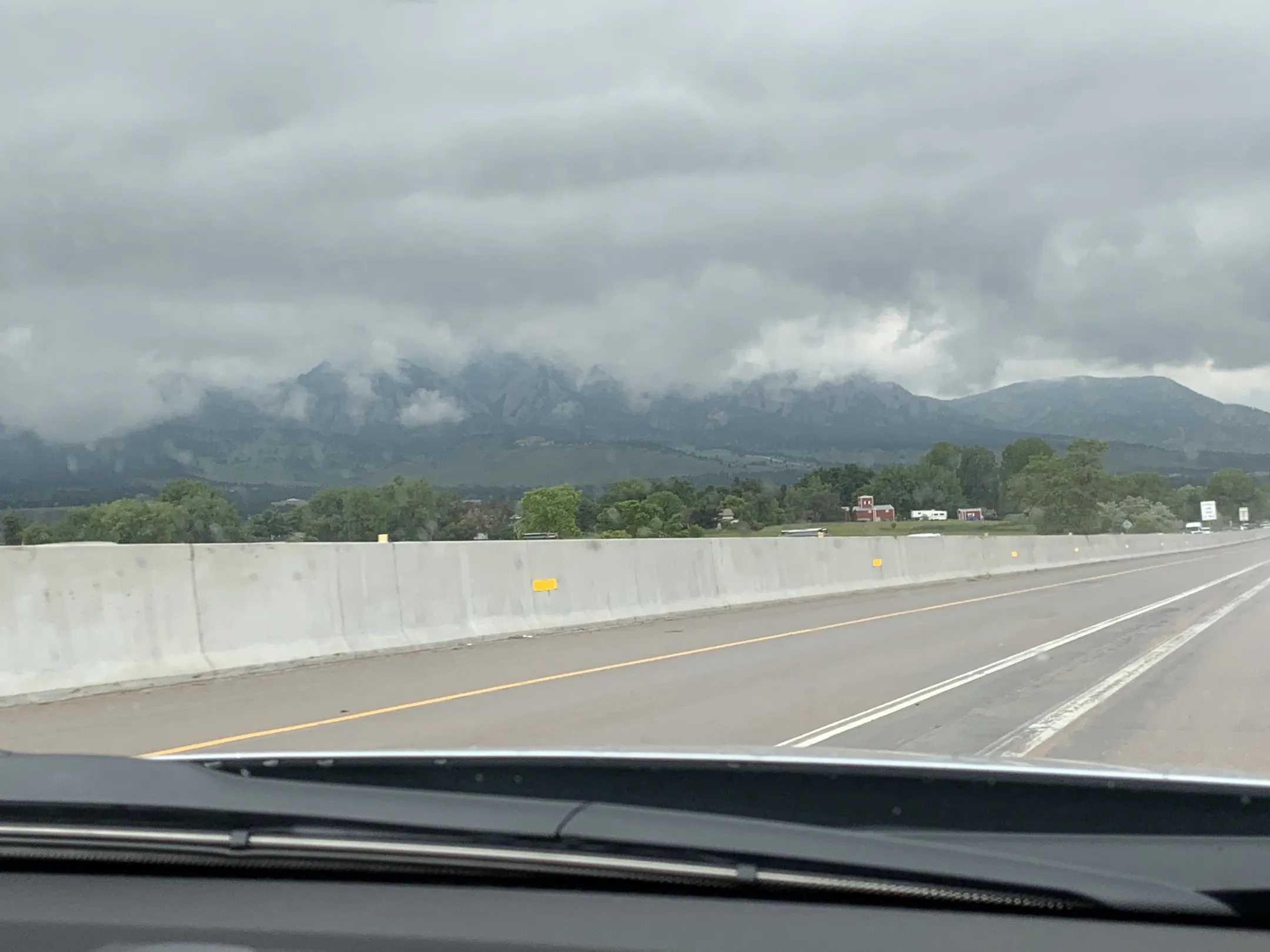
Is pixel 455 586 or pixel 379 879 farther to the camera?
pixel 455 586

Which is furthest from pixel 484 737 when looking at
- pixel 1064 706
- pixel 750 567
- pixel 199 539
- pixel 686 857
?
pixel 750 567

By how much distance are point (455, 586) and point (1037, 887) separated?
15417 mm

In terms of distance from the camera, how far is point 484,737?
9.50 m

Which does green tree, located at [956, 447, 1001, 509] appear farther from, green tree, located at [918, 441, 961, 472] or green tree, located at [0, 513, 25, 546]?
green tree, located at [0, 513, 25, 546]

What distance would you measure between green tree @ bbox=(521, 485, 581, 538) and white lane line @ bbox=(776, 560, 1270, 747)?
375 inches

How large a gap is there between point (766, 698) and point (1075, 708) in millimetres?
2649

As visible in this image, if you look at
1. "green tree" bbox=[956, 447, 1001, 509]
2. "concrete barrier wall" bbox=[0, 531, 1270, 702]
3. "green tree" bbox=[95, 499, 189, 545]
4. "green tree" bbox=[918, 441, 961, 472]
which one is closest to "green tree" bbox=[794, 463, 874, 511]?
"green tree" bbox=[956, 447, 1001, 509]

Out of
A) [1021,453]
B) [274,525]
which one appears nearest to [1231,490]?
[1021,453]

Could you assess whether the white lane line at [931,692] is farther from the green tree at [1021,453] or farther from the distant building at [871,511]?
the green tree at [1021,453]

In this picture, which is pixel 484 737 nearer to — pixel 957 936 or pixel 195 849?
pixel 195 849

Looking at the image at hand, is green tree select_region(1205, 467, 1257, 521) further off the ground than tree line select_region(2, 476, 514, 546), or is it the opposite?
tree line select_region(2, 476, 514, 546)

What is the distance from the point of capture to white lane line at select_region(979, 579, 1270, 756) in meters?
8.80

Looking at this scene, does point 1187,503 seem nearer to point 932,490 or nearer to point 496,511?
point 932,490

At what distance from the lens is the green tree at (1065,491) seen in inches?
5458
